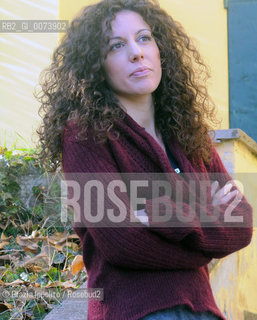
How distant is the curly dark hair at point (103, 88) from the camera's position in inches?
83.5

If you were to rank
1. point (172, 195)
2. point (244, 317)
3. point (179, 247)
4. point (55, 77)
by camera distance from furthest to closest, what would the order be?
1. point (244, 317)
2. point (55, 77)
3. point (172, 195)
4. point (179, 247)

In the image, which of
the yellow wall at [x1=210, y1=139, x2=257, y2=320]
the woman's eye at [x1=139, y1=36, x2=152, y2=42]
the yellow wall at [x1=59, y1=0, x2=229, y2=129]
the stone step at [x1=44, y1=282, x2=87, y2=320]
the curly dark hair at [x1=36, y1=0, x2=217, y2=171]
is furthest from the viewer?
the yellow wall at [x1=59, y1=0, x2=229, y2=129]

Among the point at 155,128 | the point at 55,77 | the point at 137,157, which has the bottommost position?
the point at 137,157

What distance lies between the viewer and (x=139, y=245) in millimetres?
1832

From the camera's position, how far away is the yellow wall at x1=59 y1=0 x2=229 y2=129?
16.6 feet

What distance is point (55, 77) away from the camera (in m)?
2.33

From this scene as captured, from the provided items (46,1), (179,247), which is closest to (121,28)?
(179,247)

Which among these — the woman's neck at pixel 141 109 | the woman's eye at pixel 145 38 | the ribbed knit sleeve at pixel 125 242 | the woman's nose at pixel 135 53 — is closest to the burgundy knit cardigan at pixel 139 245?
the ribbed knit sleeve at pixel 125 242

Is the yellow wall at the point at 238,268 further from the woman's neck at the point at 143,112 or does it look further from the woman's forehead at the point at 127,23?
the woman's forehead at the point at 127,23

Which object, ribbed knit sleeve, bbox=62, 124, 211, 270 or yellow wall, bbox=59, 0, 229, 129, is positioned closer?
ribbed knit sleeve, bbox=62, 124, 211, 270

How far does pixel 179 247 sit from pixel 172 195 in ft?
0.75

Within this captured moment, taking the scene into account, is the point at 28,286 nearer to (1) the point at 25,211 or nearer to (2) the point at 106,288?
(1) the point at 25,211

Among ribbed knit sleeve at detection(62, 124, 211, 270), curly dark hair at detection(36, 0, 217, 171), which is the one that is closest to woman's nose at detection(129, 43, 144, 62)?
curly dark hair at detection(36, 0, 217, 171)

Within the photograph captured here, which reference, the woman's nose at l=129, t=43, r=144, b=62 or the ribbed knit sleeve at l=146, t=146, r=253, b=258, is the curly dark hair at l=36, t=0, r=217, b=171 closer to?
the woman's nose at l=129, t=43, r=144, b=62
